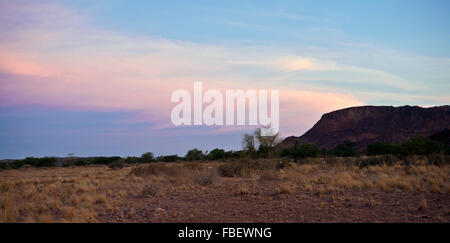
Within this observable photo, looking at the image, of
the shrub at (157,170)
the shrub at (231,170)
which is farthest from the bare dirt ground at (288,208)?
the shrub at (157,170)

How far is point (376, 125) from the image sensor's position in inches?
3487

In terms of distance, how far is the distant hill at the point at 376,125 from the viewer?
77.9 metres

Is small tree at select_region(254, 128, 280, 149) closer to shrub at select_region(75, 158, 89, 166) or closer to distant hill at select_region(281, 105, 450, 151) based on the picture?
shrub at select_region(75, 158, 89, 166)

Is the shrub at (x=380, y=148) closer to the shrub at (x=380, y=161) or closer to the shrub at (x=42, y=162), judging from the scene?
the shrub at (x=380, y=161)

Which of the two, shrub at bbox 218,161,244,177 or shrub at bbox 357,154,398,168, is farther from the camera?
shrub at bbox 357,154,398,168

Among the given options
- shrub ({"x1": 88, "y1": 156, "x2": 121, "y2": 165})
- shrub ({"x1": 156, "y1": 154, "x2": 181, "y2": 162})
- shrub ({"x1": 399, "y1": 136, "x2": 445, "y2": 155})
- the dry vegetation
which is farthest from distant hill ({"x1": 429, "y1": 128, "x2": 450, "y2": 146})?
shrub ({"x1": 88, "y1": 156, "x2": 121, "y2": 165})

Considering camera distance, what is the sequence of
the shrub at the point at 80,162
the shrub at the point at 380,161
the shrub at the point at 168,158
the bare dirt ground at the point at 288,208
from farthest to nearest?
the shrub at the point at 168,158 < the shrub at the point at 80,162 < the shrub at the point at 380,161 < the bare dirt ground at the point at 288,208

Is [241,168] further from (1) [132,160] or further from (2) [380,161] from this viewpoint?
(1) [132,160]

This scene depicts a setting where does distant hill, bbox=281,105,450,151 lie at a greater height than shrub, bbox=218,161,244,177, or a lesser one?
greater

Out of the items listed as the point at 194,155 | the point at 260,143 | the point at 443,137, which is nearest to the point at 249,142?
the point at 260,143

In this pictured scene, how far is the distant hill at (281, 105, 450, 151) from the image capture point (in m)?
77.9

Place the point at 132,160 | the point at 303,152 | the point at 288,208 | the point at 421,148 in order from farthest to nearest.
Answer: the point at 132,160 < the point at 303,152 < the point at 421,148 < the point at 288,208

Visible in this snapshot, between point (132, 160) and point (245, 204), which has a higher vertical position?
point (245, 204)
